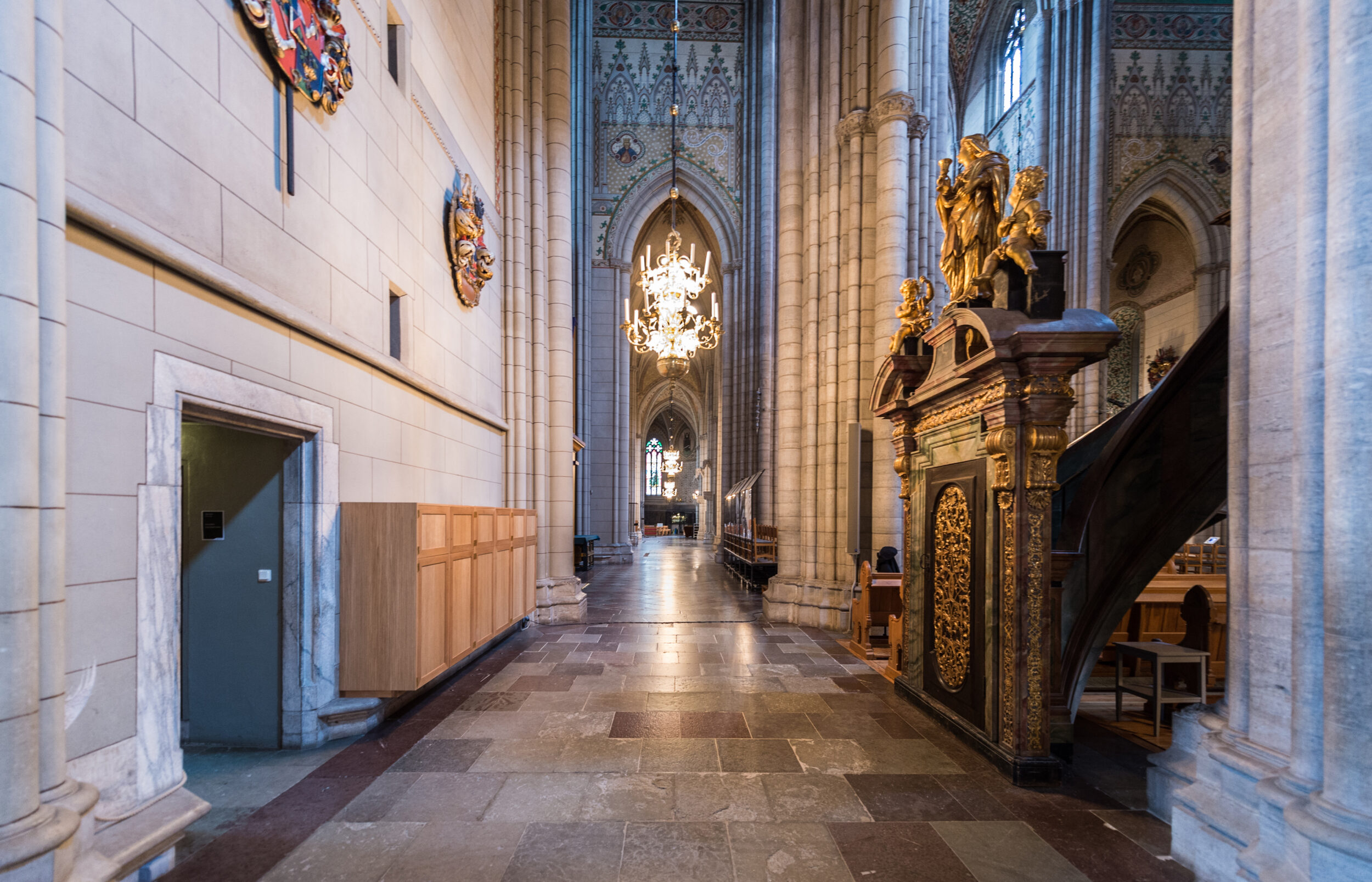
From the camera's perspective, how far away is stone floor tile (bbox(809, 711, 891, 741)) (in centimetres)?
445

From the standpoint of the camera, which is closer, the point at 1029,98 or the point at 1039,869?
the point at 1039,869

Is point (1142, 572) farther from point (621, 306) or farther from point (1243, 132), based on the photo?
point (621, 306)

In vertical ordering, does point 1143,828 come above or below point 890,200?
below

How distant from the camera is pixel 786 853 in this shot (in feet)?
9.64

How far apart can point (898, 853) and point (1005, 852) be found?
504mm

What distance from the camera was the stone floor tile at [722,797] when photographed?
130 inches

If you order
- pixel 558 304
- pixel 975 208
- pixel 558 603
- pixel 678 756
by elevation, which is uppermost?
pixel 558 304

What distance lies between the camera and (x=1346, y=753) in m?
2.14

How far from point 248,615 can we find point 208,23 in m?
3.50

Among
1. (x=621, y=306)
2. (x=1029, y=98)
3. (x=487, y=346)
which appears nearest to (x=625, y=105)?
(x=621, y=306)

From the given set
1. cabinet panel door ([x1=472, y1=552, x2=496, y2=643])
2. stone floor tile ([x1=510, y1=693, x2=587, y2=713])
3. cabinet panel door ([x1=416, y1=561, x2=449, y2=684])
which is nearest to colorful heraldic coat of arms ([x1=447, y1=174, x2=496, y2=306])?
cabinet panel door ([x1=472, y1=552, x2=496, y2=643])

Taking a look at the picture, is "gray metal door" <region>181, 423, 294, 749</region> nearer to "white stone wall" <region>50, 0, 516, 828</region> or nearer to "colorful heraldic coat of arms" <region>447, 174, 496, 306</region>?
"white stone wall" <region>50, 0, 516, 828</region>

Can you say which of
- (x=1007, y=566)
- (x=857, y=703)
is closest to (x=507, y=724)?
(x=857, y=703)

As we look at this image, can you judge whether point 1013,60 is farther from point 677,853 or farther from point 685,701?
point 677,853
